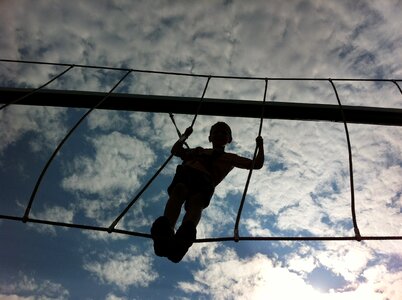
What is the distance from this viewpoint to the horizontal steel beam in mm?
3709

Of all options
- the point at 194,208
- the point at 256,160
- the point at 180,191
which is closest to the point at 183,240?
the point at 194,208

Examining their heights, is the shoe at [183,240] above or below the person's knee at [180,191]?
below

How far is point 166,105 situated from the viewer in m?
3.94

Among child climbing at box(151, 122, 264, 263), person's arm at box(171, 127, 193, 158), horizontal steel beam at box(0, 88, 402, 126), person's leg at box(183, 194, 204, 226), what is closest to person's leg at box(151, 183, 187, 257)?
child climbing at box(151, 122, 264, 263)

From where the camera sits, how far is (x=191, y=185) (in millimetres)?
3164

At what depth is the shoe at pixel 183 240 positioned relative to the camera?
8.63ft

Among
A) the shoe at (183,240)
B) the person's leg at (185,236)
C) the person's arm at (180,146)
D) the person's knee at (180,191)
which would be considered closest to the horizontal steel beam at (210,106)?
the person's arm at (180,146)

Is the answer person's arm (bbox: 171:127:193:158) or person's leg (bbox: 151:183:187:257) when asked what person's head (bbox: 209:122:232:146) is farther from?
person's leg (bbox: 151:183:187:257)

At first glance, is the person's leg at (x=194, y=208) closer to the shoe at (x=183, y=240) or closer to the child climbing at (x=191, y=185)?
the child climbing at (x=191, y=185)

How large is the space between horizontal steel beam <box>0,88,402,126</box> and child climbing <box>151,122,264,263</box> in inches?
10.3

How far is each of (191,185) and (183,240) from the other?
0.63 metres

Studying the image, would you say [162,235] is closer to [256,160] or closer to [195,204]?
[195,204]

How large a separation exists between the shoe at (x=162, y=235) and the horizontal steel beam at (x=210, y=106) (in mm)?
1532

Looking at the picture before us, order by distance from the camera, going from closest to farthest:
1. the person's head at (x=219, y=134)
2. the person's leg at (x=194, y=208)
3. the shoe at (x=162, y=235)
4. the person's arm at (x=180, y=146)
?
the shoe at (x=162, y=235) → the person's leg at (x=194, y=208) → the person's arm at (x=180, y=146) → the person's head at (x=219, y=134)
